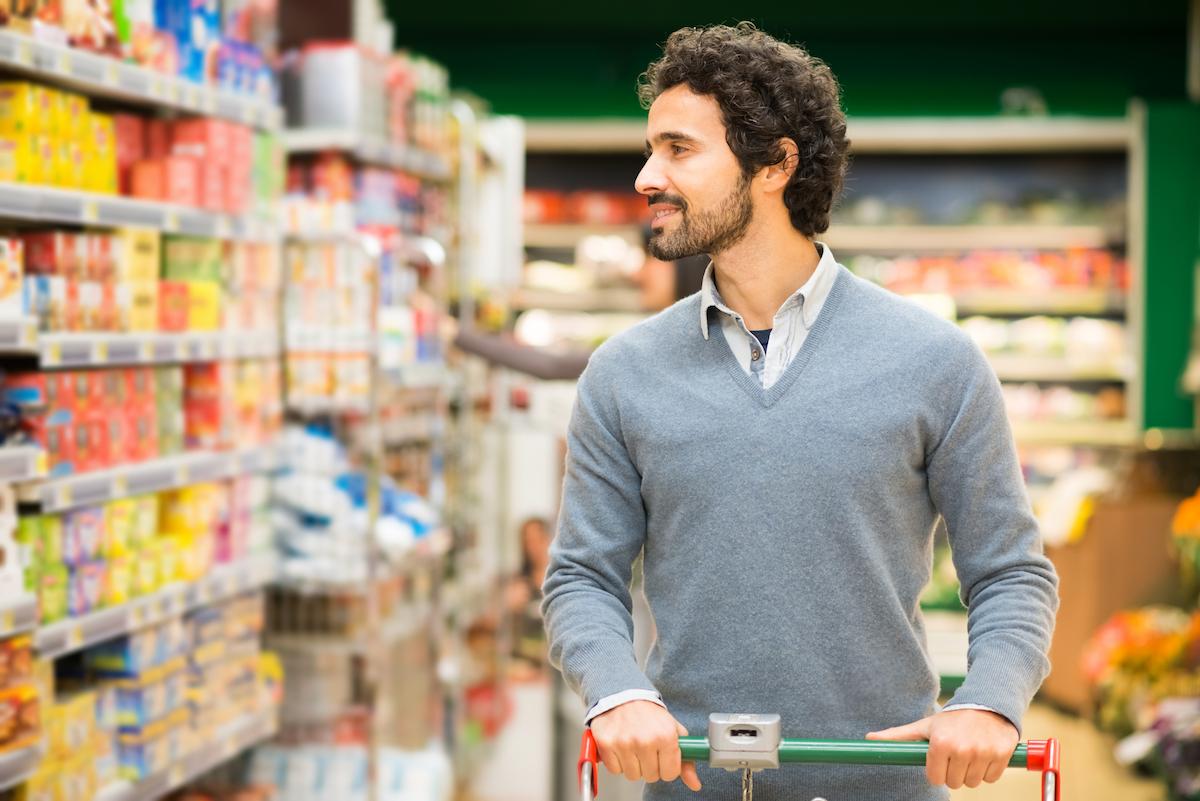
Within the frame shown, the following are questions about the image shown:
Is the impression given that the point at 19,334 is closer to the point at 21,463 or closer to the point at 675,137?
the point at 21,463

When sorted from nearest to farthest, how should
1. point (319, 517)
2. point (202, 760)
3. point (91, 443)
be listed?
point (91, 443) → point (202, 760) → point (319, 517)

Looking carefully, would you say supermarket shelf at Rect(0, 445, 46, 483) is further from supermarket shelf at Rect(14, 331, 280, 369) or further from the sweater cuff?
the sweater cuff

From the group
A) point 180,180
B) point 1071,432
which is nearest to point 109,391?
point 180,180

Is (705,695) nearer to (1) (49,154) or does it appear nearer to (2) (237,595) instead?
(1) (49,154)

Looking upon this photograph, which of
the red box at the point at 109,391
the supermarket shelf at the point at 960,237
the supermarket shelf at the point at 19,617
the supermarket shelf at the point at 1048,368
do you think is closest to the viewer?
the supermarket shelf at the point at 19,617

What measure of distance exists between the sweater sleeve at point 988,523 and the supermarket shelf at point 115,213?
195 centimetres

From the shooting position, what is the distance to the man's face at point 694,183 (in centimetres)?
210

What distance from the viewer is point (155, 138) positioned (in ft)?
12.8

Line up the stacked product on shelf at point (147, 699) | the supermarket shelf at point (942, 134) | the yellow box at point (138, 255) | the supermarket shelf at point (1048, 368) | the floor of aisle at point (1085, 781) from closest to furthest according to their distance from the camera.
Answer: the stacked product on shelf at point (147, 699) → the yellow box at point (138, 255) → the floor of aisle at point (1085, 781) → the supermarket shelf at point (942, 134) → the supermarket shelf at point (1048, 368)

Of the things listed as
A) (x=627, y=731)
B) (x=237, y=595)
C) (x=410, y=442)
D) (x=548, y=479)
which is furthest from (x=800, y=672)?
(x=548, y=479)

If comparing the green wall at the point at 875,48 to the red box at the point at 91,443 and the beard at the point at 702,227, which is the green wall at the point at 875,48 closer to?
the red box at the point at 91,443

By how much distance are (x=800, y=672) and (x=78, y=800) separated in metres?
2.06

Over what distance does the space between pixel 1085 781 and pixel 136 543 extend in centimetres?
398

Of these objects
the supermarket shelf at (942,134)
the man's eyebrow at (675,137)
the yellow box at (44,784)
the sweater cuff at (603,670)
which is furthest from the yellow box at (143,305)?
the supermarket shelf at (942,134)
